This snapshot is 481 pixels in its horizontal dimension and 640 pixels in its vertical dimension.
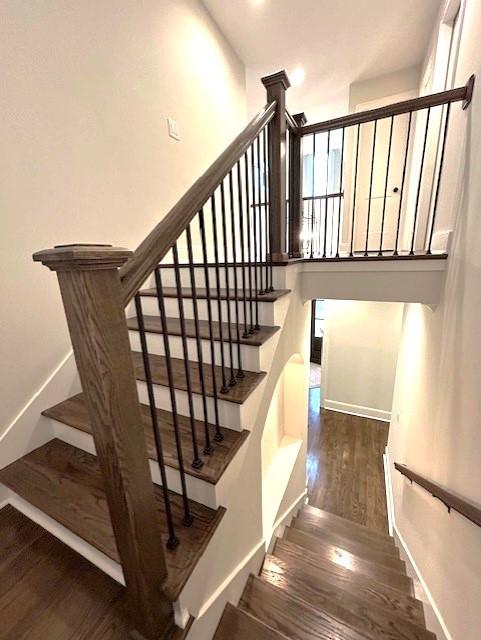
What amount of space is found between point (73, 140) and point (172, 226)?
124 cm

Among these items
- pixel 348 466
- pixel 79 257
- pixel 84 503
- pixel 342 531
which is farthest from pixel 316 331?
pixel 79 257

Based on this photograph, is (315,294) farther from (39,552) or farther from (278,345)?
(39,552)

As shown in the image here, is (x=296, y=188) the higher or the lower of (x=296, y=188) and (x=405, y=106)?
the lower

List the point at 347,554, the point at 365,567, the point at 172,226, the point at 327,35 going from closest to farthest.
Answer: the point at 172,226 → the point at 365,567 → the point at 347,554 → the point at 327,35

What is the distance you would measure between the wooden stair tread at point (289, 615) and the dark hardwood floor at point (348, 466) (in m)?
1.88

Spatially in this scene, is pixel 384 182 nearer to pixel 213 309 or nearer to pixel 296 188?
pixel 296 188

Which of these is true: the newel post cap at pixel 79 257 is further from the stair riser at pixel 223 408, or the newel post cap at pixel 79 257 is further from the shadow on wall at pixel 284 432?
the shadow on wall at pixel 284 432

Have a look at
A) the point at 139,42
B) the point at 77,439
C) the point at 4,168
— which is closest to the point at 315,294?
the point at 77,439

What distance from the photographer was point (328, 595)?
1.63 m

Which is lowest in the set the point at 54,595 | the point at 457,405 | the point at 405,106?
the point at 54,595

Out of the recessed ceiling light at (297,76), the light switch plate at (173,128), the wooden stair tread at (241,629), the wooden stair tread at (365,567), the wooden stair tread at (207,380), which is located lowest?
the wooden stair tread at (365,567)

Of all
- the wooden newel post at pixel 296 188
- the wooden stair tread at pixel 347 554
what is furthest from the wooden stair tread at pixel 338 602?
the wooden newel post at pixel 296 188

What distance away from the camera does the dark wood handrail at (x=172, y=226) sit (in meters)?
0.63

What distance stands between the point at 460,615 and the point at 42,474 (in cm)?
197
